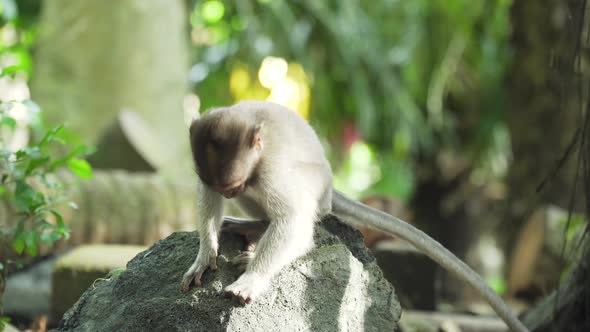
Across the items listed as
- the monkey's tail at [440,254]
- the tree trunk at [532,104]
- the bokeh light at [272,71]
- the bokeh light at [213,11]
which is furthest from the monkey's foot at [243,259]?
the bokeh light at [213,11]

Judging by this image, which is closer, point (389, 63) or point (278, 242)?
point (278, 242)

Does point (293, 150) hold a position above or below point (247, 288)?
above

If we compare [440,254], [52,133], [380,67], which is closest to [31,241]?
[52,133]

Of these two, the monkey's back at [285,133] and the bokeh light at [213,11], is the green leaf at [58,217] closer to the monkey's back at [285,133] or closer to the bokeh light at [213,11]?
the monkey's back at [285,133]

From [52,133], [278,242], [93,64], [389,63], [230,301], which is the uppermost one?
[52,133]

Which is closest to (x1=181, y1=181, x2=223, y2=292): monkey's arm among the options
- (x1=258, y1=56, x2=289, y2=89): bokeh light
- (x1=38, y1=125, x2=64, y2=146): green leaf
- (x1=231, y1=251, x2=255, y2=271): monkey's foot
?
(x1=231, y1=251, x2=255, y2=271): monkey's foot

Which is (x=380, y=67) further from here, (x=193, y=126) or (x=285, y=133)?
(x=193, y=126)

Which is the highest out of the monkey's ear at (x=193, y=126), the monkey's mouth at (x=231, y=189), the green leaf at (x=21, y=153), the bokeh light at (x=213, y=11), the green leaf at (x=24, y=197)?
the monkey's ear at (x=193, y=126)

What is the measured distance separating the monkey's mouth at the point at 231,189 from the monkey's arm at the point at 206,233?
21 cm

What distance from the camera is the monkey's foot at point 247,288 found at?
307cm

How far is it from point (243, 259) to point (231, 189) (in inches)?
13.0

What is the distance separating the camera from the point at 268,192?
348cm

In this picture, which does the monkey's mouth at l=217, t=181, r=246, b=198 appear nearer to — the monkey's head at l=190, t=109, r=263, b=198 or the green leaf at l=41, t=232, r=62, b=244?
the monkey's head at l=190, t=109, r=263, b=198

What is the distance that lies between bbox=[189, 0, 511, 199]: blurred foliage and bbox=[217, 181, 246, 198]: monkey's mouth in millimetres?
7824
